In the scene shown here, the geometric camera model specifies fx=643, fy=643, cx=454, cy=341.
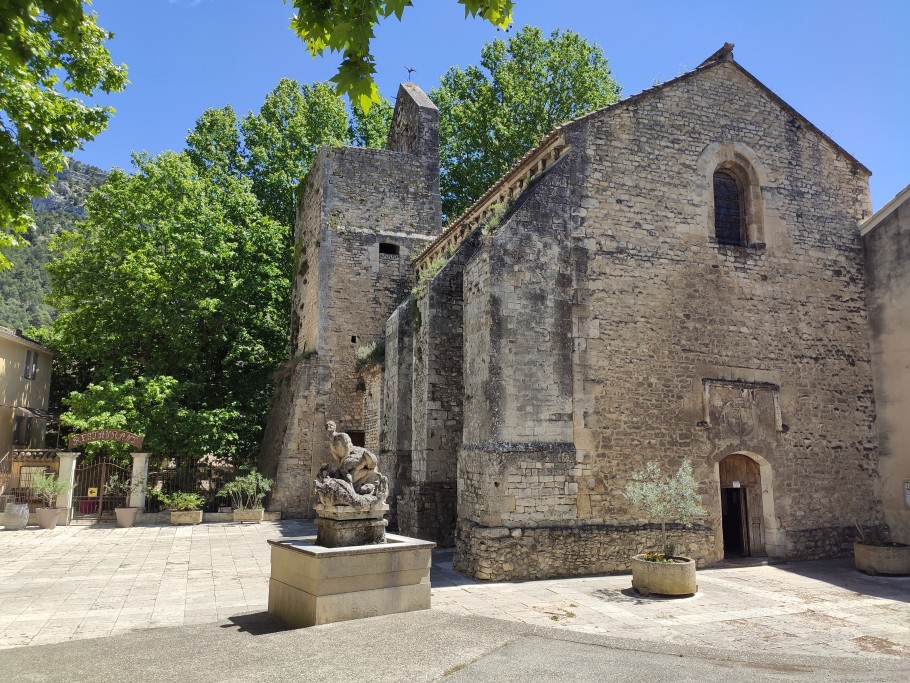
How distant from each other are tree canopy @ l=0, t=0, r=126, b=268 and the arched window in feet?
36.4

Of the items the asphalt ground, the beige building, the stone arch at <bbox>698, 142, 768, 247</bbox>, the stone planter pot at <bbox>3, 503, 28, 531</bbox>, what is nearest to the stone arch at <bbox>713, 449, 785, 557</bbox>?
the asphalt ground

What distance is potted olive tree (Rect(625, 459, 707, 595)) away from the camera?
9.16 meters

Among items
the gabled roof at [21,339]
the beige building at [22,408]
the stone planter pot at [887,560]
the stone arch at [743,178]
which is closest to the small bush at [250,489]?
the beige building at [22,408]

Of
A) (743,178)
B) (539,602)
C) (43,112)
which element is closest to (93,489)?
(43,112)

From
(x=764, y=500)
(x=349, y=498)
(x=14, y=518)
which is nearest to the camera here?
(x=349, y=498)

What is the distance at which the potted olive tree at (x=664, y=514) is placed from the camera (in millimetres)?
9156

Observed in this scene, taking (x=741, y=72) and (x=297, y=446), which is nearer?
(x=741, y=72)

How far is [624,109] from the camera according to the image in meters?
12.4

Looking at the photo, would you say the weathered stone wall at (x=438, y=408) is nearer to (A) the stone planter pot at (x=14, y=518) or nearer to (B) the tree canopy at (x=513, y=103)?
(A) the stone planter pot at (x=14, y=518)

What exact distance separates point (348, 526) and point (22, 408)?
62.7ft

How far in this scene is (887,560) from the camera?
10977mm

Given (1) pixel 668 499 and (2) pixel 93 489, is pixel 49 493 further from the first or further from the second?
(1) pixel 668 499

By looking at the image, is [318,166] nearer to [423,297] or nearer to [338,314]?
[338,314]

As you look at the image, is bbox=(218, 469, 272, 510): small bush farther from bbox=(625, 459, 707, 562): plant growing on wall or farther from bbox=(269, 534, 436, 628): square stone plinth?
bbox=(625, 459, 707, 562): plant growing on wall
